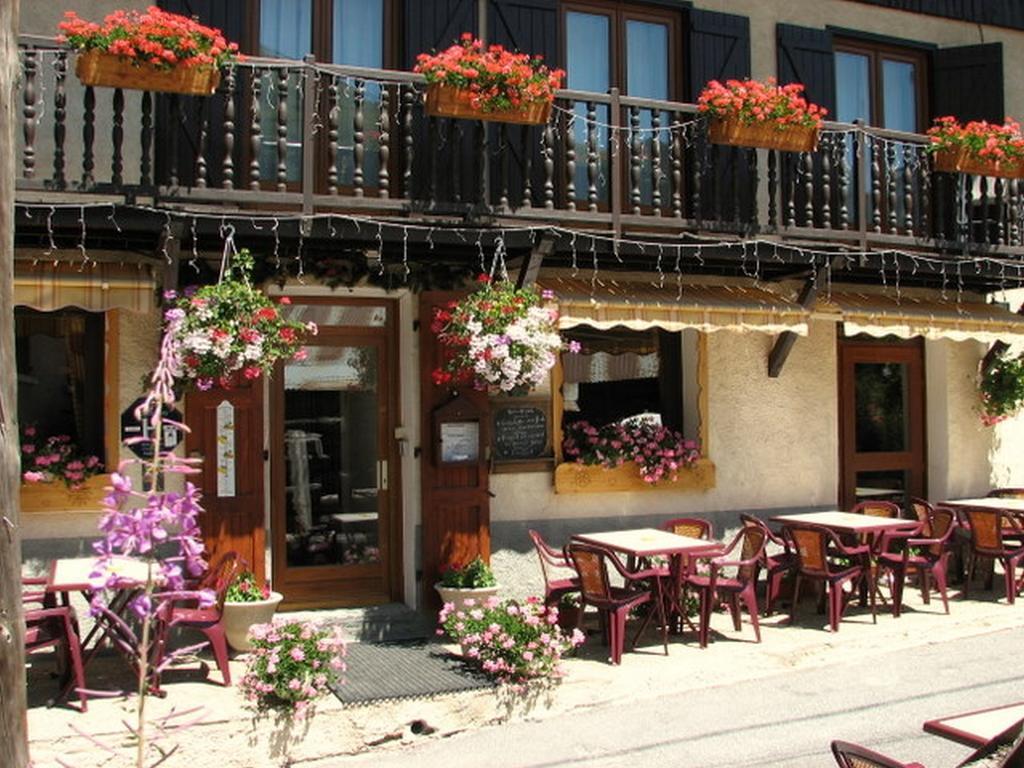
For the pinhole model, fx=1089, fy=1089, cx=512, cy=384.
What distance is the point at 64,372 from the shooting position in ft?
27.5

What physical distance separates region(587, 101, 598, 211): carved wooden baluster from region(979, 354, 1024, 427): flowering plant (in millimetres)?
5377

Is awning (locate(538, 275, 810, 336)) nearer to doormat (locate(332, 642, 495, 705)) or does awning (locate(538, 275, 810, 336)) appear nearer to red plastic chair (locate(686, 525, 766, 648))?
red plastic chair (locate(686, 525, 766, 648))

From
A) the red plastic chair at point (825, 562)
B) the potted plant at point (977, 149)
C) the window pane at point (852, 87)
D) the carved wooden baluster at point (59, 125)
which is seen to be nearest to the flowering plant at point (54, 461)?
the carved wooden baluster at point (59, 125)

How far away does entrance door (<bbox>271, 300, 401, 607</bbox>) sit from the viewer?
356 inches

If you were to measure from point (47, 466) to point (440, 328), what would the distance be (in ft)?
10.1

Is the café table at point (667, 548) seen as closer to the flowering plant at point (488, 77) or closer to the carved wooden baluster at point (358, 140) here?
the carved wooden baluster at point (358, 140)

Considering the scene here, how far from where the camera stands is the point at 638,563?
8.96 metres

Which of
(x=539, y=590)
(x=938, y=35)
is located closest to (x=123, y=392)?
(x=539, y=590)

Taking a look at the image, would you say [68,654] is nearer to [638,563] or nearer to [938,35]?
[638,563]

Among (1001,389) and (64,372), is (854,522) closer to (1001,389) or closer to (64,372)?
(1001,389)

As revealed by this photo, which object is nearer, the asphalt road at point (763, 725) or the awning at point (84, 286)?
the asphalt road at point (763, 725)

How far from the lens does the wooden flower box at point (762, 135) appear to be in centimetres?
934

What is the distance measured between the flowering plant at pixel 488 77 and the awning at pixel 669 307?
5.27ft

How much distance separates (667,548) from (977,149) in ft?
17.3
